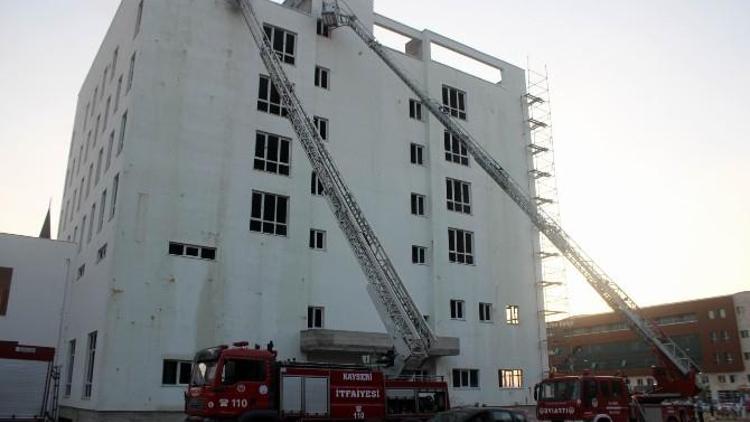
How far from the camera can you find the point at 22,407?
2430 centimetres

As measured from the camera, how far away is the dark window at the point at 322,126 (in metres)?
31.9

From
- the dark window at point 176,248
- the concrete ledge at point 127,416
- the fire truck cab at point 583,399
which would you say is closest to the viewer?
the fire truck cab at point 583,399

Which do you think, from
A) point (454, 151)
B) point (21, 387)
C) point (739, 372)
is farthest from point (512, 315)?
point (739, 372)

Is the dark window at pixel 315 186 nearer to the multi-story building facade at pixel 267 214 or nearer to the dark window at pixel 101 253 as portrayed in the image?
the multi-story building facade at pixel 267 214

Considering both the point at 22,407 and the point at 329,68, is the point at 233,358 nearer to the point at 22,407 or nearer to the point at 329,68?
the point at 22,407

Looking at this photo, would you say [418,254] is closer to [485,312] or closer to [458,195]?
[458,195]

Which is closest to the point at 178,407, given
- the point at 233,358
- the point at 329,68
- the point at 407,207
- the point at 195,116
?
the point at 233,358

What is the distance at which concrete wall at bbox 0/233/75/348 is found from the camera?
34.6 m

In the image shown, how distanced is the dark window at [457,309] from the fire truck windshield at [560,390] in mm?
12584

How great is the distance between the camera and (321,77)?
33.2 m

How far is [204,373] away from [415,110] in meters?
22.9

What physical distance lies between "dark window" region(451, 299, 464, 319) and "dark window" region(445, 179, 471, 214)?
218 inches

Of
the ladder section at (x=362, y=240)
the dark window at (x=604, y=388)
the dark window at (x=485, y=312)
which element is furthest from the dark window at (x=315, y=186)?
the dark window at (x=604, y=388)

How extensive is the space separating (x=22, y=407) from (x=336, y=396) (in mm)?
13935
